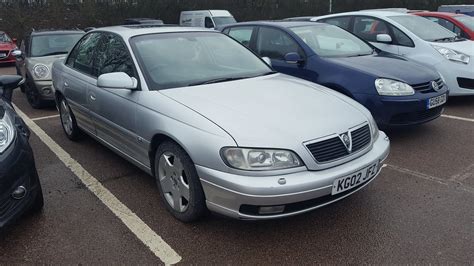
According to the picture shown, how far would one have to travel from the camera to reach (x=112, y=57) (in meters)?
4.02

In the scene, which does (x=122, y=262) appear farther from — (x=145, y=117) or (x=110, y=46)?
(x=110, y=46)

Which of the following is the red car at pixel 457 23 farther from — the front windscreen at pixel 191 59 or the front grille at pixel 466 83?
the front windscreen at pixel 191 59

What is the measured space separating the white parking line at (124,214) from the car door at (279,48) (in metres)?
2.95

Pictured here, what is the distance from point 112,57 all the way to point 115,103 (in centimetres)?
57

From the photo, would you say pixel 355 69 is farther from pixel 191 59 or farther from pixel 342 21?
pixel 342 21

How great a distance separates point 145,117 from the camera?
3277 mm

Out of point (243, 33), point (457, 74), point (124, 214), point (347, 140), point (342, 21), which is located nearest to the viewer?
point (347, 140)

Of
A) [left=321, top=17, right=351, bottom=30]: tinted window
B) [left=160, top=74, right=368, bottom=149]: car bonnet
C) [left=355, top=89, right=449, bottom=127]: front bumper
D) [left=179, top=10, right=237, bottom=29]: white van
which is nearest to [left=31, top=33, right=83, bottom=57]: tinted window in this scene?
[left=321, top=17, right=351, bottom=30]: tinted window

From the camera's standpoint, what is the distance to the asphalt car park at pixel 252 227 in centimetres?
273

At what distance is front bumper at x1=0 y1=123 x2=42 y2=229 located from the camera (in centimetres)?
268

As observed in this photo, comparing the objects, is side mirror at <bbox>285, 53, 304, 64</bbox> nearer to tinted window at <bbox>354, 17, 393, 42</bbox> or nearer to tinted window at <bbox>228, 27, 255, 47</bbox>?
tinted window at <bbox>228, 27, 255, 47</bbox>

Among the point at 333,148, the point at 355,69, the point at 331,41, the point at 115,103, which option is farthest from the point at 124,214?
the point at 331,41

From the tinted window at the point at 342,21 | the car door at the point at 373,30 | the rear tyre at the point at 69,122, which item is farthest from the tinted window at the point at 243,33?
the rear tyre at the point at 69,122

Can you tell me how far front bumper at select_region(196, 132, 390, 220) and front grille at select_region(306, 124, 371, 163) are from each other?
3.1 inches
